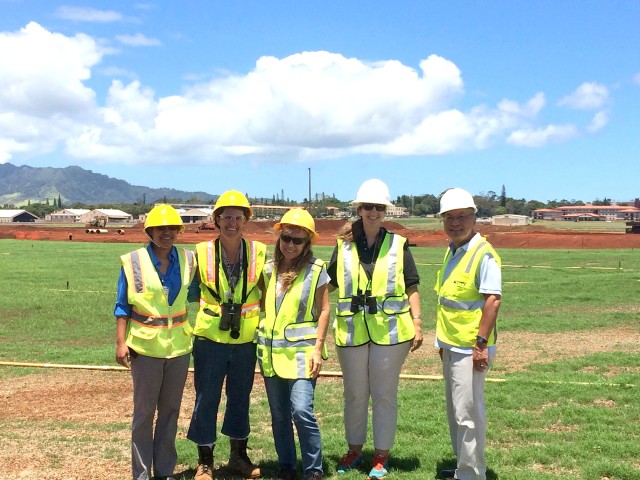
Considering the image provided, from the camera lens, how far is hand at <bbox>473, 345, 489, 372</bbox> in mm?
4906

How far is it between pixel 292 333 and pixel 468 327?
1.36m

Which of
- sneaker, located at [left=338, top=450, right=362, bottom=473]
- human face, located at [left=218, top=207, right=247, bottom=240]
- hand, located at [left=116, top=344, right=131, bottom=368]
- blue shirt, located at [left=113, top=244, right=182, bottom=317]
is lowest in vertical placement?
sneaker, located at [left=338, top=450, right=362, bottom=473]

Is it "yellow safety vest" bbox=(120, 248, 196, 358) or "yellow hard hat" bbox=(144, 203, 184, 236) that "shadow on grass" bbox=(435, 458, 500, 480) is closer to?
"yellow safety vest" bbox=(120, 248, 196, 358)

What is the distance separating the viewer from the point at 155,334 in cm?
496

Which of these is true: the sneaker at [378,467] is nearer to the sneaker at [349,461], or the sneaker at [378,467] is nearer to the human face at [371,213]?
the sneaker at [349,461]

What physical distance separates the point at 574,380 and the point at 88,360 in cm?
726

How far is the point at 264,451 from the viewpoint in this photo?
6.04 meters

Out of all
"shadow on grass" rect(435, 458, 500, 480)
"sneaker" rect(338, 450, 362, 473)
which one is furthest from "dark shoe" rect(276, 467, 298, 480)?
"shadow on grass" rect(435, 458, 500, 480)

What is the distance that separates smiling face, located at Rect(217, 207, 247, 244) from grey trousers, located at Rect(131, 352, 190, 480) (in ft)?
3.34

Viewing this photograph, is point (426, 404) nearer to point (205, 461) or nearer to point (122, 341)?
point (205, 461)

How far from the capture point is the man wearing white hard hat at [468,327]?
4922mm

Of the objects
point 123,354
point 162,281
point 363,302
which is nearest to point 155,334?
point 123,354

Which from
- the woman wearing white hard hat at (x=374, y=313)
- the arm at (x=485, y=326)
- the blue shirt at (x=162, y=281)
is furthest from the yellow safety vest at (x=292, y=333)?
the arm at (x=485, y=326)

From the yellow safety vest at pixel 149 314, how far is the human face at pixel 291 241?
36.9 inches
